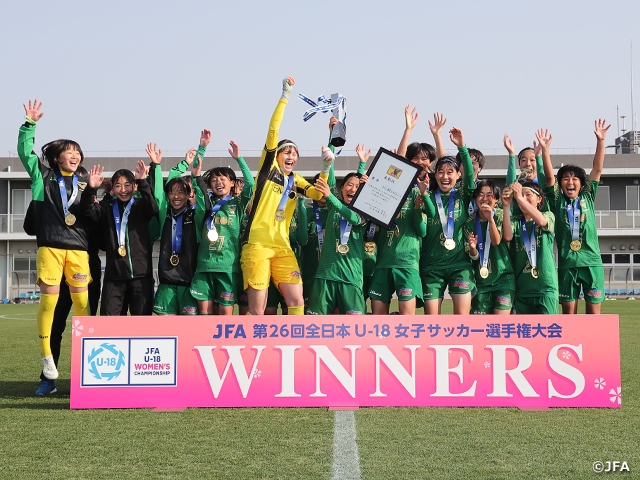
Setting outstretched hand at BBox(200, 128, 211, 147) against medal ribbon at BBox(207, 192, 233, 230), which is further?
outstretched hand at BBox(200, 128, 211, 147)

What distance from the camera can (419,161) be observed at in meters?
7.32

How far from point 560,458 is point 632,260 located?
105ft

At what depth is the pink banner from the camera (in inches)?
241

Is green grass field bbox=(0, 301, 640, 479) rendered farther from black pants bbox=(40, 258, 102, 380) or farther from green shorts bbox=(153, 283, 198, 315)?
green shorts bbox=(153, 283, 198, 315)

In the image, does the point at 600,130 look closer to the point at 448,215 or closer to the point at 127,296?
the point at 448,215

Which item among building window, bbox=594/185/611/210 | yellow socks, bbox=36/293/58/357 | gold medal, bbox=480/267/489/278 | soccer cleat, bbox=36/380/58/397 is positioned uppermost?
building window, bbox=594/185/611/210

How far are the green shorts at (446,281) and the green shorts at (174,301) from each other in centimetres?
211

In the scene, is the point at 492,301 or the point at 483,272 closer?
the point at 483,272

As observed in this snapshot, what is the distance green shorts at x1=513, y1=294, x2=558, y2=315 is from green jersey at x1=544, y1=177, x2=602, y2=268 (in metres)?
0.41

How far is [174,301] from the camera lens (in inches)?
276

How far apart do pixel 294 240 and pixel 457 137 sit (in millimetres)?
1800

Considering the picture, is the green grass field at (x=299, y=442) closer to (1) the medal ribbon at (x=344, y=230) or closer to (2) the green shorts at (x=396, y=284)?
(2) the green shorts at (x=396, y=284)

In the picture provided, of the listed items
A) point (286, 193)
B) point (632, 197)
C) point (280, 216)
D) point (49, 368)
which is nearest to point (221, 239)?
point (280, 216)

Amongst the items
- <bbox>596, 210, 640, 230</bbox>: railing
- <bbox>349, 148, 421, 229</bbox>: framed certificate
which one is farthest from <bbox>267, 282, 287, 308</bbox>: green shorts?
<bbox>596, 210, 640, 230</bbox>: railing
